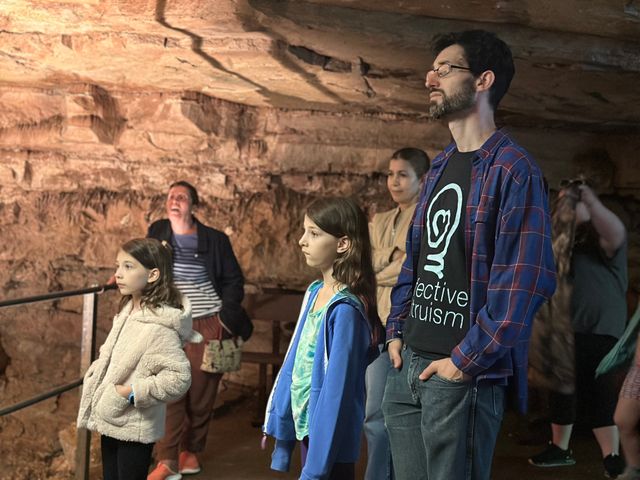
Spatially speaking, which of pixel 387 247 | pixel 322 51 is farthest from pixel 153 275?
pixel 322 51

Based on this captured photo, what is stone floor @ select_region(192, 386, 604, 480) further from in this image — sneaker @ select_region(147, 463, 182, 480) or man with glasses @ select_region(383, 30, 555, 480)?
man with glasses @ select_region(383, 30, 555, 480)

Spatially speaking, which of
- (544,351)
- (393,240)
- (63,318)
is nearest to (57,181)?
(63,318)

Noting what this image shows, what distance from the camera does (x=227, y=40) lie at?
11.1 feet

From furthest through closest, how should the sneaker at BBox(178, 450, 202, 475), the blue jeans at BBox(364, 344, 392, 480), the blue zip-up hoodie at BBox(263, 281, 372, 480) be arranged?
the sneaker at BBox(178, 450, 202, 475), the blue jeans at BBox(364, 344, 392, 480), the blue zip-up hoodie at BBox(263, 281, 372, 480)

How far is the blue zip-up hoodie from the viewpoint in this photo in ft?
6.62

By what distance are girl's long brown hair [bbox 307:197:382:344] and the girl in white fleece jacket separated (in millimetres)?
663

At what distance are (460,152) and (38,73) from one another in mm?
3251

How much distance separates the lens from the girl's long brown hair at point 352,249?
2217 millimetres

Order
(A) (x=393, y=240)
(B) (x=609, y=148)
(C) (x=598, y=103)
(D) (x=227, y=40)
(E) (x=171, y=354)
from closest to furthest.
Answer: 1. (E) (x=171, y=354)
2. (A) (x=393, y=240)
3. (D) (x=227, y=40)
4. (C) (x=598, y=103)
5. (B) (x=609, y=148)

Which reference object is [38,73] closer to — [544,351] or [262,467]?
[262,467]

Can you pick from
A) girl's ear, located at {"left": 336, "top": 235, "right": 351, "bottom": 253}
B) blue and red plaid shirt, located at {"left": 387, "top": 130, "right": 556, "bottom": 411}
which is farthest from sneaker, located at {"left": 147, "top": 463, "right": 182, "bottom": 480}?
blue and red plaid shirt, located at {"left": 387, "top": 130, "right": 556, "bottom": 411}

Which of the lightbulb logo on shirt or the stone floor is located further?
the stone floor

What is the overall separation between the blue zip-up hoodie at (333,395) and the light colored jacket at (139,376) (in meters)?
0.43

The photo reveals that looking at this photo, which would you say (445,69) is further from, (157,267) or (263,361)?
(263,361)
